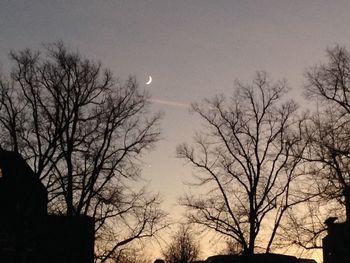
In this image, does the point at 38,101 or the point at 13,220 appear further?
the point at 38,101

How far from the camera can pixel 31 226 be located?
31875 millimetres

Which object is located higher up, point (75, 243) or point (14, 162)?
point (14, 162)

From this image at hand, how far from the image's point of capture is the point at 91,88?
111 feet

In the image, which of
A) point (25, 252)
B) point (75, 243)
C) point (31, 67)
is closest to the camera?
point (25, 252)

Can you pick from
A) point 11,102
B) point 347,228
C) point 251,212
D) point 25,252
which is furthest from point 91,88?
point 347,228

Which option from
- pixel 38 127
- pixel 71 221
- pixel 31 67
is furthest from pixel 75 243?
pixel 31 67

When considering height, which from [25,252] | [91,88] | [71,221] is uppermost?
[91,88]

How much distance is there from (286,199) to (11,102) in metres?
16.9

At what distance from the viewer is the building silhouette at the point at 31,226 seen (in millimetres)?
29953

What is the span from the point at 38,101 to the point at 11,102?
1505mm

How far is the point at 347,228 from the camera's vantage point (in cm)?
3494

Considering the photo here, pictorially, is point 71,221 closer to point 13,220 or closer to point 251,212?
point 13,220

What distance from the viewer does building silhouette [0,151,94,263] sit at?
29953mm

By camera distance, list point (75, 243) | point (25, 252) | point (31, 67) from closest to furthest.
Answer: point (25, 252) < point (31, 67) < point (75, 243)
